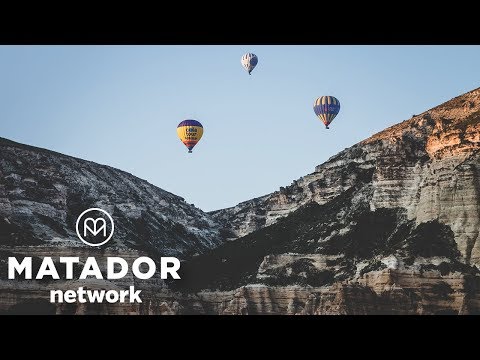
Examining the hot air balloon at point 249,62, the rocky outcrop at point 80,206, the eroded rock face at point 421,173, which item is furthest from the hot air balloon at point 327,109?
the rocky outcrop at point 80,206

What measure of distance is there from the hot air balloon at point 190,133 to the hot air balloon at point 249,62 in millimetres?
8681

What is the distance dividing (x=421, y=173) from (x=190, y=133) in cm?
2391

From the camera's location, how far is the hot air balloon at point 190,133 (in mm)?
123500

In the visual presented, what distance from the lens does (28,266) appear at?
10631 centimetres

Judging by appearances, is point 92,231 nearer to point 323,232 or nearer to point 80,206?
point 80,206

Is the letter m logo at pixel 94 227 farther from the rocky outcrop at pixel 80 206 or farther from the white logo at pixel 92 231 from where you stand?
the rocky outcrop at pixel 80 206

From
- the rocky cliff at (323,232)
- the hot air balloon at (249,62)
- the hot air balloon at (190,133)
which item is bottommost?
the rocky cliff at (323,232)

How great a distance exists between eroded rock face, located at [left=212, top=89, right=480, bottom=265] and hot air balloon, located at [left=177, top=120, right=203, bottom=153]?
13211mm

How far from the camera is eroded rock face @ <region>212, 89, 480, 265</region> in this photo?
102250mm

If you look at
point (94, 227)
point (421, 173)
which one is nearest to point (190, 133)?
point (94, 227)

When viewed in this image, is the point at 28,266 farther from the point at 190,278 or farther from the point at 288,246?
the point at 288,246

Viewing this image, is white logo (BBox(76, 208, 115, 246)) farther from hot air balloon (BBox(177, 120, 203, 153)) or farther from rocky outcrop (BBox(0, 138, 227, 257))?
hot air balloon (BBox(177, 120, 203, 153))

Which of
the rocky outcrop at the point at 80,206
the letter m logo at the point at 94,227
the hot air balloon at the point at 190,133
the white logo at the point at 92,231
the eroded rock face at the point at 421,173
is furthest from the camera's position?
the hot air balloon at the point at 190,133
